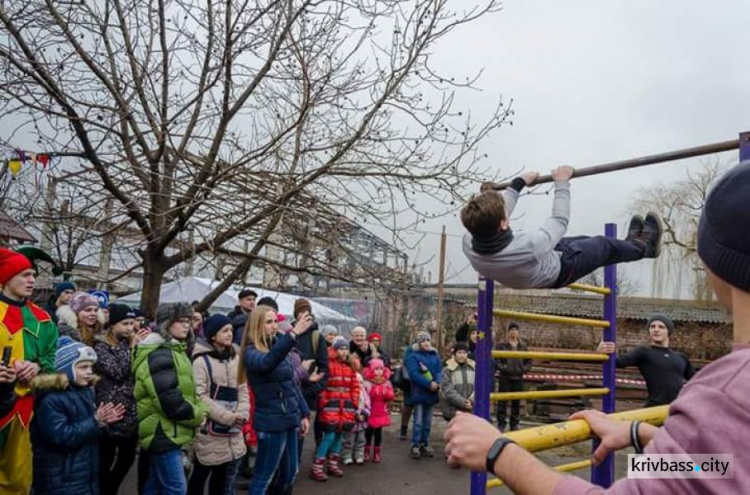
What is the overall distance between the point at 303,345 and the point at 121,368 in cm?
199

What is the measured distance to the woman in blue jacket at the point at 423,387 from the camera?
7.10 metres

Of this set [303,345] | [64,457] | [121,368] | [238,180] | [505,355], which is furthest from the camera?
[303,345]

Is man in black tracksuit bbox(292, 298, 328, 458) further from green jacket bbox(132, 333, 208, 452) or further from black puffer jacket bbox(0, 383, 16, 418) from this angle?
black puffer jacket bbox(0, 383, 16, 418)

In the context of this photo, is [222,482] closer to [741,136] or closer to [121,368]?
[121,368]

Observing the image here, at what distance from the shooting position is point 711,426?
0.77 meters

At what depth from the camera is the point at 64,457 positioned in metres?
3.41

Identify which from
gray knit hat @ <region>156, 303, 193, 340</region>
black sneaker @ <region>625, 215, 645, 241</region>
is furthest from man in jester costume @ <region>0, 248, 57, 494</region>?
black sneaker @ <region>625, 215, 645, 241</region>

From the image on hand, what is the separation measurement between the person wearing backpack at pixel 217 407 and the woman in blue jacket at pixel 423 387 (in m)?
3.31

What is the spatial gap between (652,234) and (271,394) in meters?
2.77

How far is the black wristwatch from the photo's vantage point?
111 centimetres

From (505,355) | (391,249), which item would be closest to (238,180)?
(391,249)

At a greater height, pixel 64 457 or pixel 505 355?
pixel 505 355

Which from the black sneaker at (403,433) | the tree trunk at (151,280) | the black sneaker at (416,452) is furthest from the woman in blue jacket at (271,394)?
the black sneaker at (403,433)

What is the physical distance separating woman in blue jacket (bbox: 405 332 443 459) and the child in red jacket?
4.10 ft
